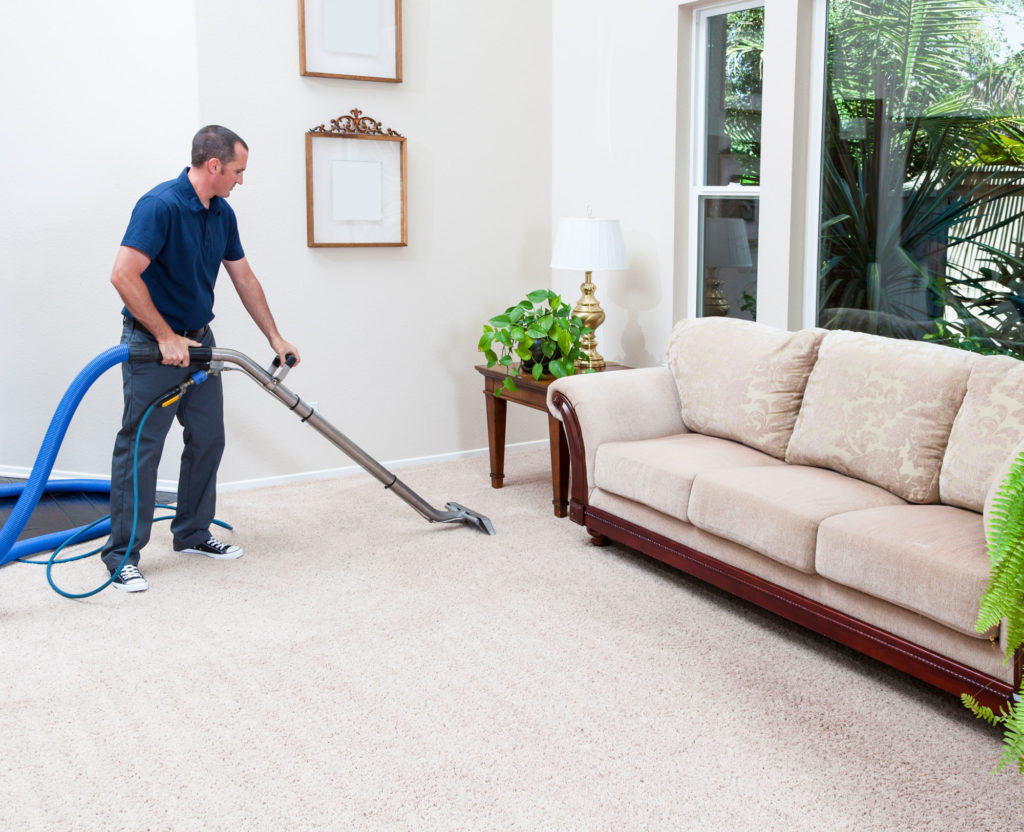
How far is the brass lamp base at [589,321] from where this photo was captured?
169 inches

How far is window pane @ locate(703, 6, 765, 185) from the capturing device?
13.1 feet

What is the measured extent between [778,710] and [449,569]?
1337 millimetres

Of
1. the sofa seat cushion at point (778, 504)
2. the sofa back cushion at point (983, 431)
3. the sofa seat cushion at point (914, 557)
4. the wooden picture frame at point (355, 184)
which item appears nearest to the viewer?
the sofa seat cushion at point (914, 557)

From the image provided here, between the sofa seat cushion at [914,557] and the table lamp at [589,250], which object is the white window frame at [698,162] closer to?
the table lamp at [589,250]

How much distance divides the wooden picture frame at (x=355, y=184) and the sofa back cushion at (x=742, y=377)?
1528mm

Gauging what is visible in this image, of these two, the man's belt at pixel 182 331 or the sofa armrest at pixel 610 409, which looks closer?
the man's belt at pixel 182 331

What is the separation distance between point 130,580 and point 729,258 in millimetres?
2566

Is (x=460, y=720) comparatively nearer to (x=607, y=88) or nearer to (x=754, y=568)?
(x=754, y=568)

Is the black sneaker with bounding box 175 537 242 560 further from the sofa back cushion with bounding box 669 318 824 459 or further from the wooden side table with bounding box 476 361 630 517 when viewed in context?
the sofa back cushion with bounding box 669 318 824 459

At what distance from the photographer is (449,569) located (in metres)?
3.50

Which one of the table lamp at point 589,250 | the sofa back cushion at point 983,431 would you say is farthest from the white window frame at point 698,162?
the sofa back cushion at point 983,431

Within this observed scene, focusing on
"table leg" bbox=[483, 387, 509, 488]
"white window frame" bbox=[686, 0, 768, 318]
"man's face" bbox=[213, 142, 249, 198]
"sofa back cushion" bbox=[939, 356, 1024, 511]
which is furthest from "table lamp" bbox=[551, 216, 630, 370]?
"sofa back cushion" bbox=[939, 356, 1024, 511]

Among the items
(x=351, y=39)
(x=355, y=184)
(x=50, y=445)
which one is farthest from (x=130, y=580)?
(x=351, y=39)

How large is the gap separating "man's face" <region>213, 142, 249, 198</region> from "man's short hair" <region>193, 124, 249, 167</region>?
1cm
